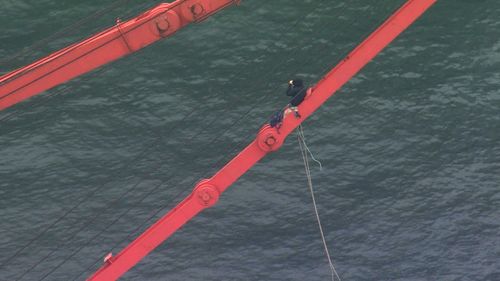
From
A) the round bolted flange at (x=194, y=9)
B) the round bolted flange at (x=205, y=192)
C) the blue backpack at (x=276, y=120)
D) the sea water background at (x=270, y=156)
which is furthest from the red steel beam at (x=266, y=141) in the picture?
the sea water background at (x=270, y=156)

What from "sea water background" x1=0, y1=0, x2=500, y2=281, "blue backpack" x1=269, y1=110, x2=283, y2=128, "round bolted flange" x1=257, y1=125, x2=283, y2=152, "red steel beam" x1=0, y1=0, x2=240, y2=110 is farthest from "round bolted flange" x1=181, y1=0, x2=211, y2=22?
"sea water background" x1=0, y1=0, x2=500, y2=281

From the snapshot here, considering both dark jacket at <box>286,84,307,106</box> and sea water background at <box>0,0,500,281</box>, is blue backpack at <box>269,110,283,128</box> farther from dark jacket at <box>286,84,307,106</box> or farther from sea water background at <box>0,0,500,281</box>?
sea water background at <box>0,0,500,281</box>

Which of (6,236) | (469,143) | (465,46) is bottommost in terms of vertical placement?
(6,236)

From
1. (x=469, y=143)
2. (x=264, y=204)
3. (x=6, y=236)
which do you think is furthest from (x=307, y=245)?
(x=6, y=236)

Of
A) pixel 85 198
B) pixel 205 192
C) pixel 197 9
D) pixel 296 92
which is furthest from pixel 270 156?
pixel 296 92

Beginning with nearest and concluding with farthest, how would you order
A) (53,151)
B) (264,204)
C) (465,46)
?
1. (264,204)
2. (53,151)
3. (465,46)

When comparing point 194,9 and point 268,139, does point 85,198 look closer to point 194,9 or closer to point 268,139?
point 194,9

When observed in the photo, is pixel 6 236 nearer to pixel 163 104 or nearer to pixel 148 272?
pixel 148 272
